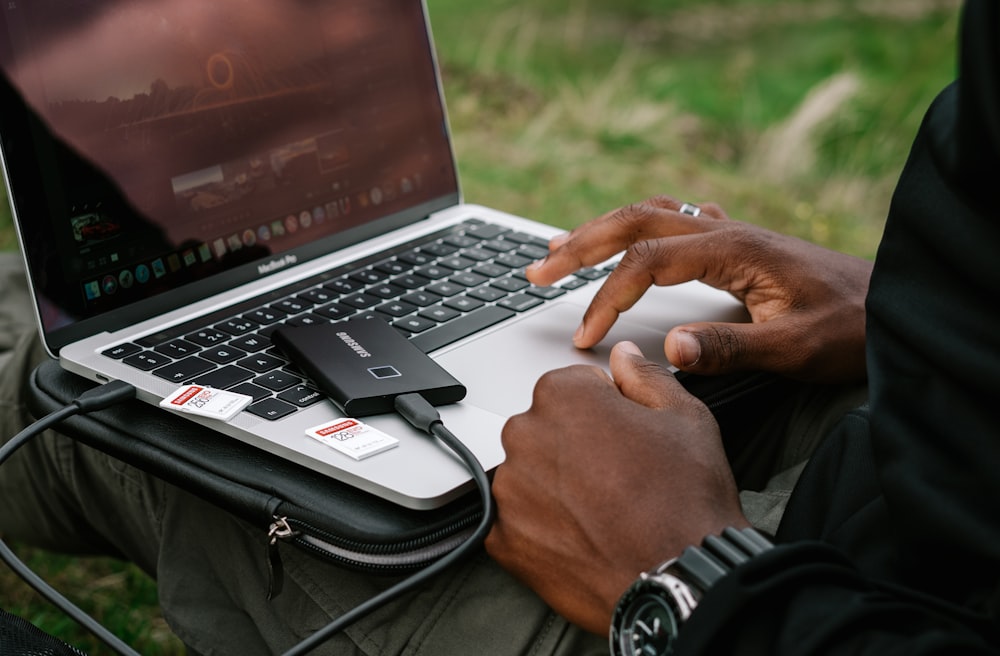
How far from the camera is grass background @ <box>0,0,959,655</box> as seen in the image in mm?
2809

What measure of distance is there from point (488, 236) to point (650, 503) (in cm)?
69

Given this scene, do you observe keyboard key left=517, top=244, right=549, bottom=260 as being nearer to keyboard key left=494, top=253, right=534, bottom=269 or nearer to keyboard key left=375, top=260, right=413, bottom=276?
keyboard key left=494, top=253, right=534, bottom=269

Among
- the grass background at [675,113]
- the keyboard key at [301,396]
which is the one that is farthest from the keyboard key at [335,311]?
the grass background at [675,113]

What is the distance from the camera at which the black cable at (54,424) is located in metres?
0.81

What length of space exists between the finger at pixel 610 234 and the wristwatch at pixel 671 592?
49 cm

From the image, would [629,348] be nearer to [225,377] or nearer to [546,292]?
[546,292]

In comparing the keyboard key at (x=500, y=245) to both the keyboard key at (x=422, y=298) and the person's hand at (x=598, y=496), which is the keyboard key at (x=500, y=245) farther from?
the person's hand at (x=598, y=496)

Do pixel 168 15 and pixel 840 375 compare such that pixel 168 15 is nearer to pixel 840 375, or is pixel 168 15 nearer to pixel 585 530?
pixel 585 530

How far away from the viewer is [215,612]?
1.05 metres

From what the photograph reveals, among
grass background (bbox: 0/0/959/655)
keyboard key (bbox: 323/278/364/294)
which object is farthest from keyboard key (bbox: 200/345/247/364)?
grass background (bbox: 0/0/959/655)

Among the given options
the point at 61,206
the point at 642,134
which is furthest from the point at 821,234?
the point at 61,206

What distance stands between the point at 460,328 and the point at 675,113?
8.68 ft

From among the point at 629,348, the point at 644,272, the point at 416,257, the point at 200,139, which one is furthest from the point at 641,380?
the point at 200,139

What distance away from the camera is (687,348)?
999 mm
